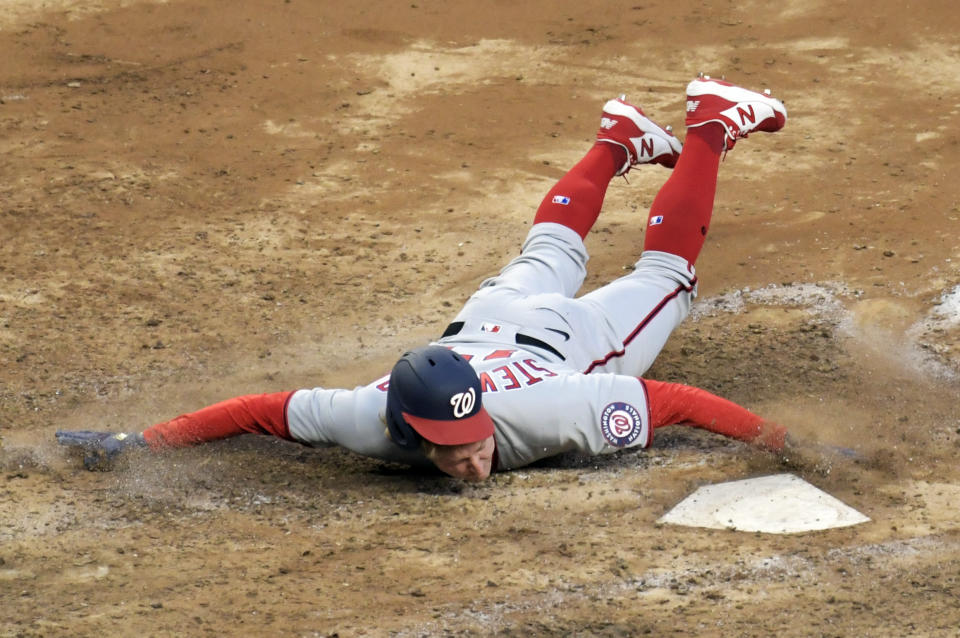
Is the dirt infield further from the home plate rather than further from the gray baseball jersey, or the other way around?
the gray baseball jersey

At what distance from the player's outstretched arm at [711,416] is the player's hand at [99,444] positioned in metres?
2.04

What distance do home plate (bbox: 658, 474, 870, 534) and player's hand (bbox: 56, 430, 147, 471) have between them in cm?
213

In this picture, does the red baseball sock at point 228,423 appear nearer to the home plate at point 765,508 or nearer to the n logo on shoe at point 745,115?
the home plate at point 765,508

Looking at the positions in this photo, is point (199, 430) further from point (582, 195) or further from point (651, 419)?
point (582, 195)

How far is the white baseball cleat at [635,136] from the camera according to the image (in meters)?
6.36

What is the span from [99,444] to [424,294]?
227 cm

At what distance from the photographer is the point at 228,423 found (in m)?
4.92

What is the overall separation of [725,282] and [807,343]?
0.78 meters

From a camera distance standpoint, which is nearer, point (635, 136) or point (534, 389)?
point (534, 389)

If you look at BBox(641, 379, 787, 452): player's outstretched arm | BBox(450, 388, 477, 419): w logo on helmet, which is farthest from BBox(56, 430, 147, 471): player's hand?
BBox(641, 379, 787, 452): player's outstretched arm

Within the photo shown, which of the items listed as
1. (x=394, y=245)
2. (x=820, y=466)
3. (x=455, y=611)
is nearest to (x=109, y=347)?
(x=394, y=245)

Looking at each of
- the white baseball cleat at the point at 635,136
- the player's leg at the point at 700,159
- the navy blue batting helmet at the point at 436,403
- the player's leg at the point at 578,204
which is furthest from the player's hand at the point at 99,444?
the white baseball cleat at the point at 635,136

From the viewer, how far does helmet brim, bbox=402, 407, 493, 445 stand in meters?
4.45

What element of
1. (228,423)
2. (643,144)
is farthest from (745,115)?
(228,423)
